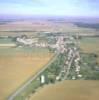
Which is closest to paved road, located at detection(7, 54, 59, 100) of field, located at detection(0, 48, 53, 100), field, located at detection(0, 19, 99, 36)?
field, located at detection(0, 48, 53, 100)

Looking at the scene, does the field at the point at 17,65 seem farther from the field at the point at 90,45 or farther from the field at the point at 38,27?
the field at the point at 90,45

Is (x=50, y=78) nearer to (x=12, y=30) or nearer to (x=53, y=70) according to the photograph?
(x=53, y=70)

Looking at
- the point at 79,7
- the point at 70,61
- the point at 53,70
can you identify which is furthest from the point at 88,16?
the point at 53,70

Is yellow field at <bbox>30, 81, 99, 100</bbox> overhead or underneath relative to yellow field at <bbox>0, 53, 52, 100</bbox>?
underneath

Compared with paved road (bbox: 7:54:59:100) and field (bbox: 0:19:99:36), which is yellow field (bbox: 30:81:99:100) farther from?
field (bbox: 0:19:99:36)

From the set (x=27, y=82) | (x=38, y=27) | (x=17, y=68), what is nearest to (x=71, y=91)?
(x=27, y=82)

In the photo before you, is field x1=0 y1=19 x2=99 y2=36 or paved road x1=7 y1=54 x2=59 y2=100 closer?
paved road x1=7 y1=54 x2=59 y2=100

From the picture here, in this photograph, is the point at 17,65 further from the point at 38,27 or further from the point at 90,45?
the point at 90,45
